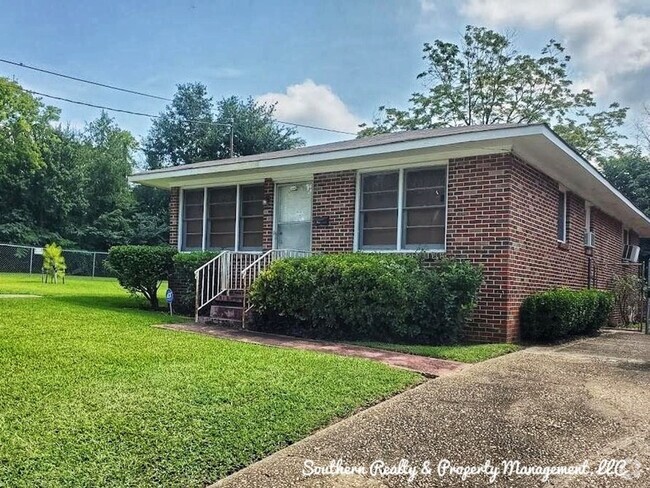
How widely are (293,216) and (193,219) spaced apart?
2.75 meters

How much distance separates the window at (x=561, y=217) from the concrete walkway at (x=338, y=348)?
17.0ft

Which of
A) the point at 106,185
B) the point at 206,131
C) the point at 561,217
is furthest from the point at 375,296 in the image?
the point at 106,185

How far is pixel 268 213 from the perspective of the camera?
409 inches

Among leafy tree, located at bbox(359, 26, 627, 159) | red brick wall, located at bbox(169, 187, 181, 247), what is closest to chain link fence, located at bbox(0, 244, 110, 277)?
red brick wall, located at bbox(169, 187, 181, 247)

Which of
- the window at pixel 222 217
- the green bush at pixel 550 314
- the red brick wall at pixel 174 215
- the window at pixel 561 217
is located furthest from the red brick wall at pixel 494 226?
the red brick wall at pixel 174 215

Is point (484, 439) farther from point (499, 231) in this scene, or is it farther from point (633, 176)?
point (633, 176)

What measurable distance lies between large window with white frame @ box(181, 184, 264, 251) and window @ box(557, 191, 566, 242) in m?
5.63

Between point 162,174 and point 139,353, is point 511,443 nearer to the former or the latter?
point 139,353

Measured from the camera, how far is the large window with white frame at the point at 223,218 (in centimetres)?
1084

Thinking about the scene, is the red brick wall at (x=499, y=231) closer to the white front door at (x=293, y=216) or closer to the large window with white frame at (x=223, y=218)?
the white front door at (x=293, y=216)

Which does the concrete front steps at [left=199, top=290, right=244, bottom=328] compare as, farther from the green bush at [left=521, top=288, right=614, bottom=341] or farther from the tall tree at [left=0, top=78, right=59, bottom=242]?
the tall tree at [left=0, top=78, right=59, bottom=242]

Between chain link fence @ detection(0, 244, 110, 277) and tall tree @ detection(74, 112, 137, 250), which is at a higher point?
tall tree @ detection(74, 112, 137, 250)

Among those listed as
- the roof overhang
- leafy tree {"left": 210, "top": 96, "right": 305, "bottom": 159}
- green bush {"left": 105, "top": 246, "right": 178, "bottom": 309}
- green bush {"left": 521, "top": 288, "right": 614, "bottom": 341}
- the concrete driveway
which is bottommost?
the concrete driveway

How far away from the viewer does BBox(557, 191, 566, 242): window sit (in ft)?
32.3
